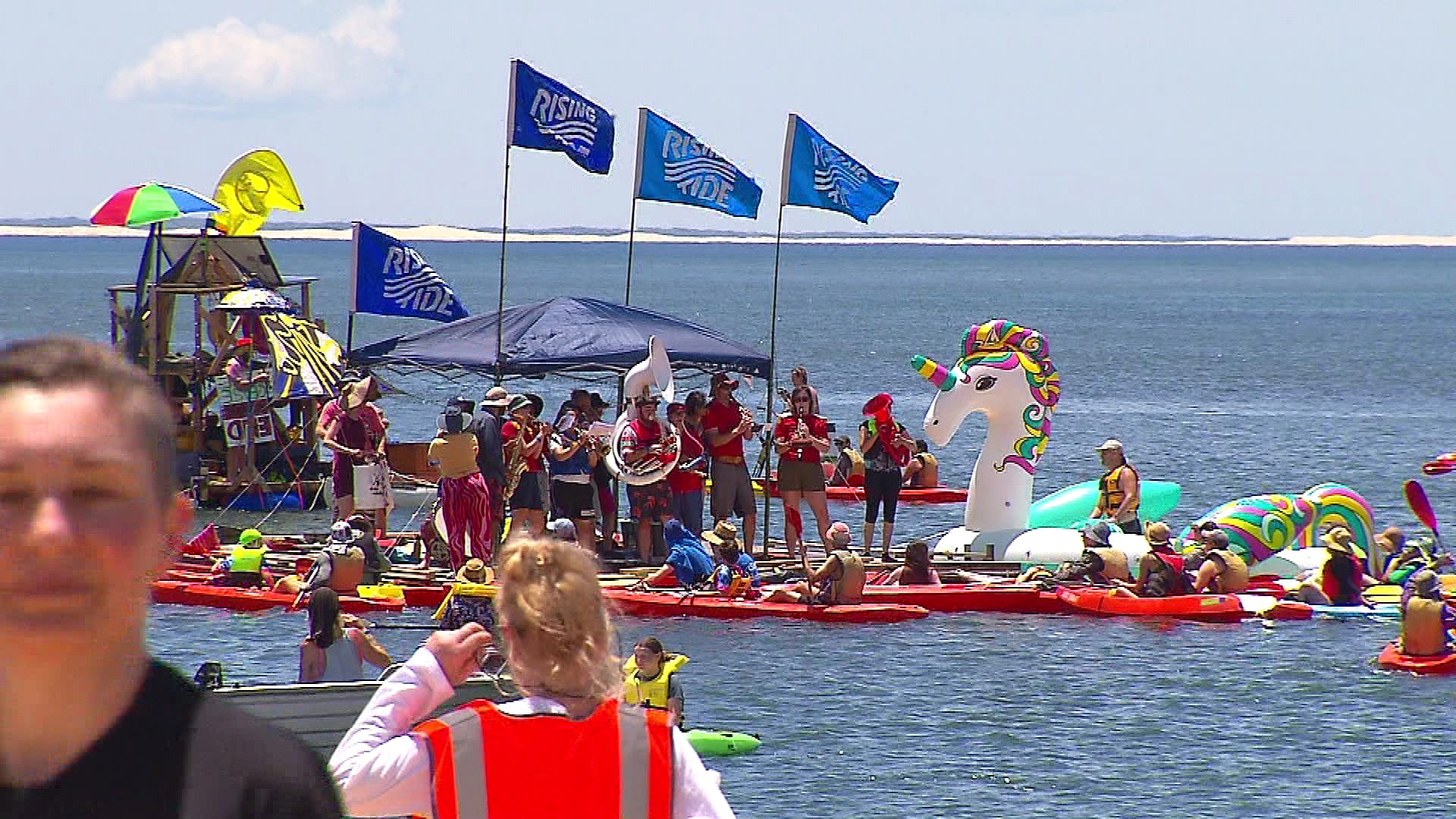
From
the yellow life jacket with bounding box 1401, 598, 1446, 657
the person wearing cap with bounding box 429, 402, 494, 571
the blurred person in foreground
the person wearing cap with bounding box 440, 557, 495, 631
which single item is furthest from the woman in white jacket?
the yellow life jacket with bounding box 1401, 598, 1446, 657

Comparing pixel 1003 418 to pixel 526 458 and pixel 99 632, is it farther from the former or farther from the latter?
pixel 99 632

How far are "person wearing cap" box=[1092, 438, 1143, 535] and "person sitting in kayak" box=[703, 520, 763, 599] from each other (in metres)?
3.57

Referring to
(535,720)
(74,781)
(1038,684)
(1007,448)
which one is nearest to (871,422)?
(1007,448)

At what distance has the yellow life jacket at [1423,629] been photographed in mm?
16656

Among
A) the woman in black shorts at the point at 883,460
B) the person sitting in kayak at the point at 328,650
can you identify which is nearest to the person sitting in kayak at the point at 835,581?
the woman in black shorts at the point at 883,460

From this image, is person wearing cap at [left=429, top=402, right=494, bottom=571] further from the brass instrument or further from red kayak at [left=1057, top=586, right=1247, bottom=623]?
red kayak at [left=1057, top=586, right=1247, bottom=623]

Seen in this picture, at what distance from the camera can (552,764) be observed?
385cm

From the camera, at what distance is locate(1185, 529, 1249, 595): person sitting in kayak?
768 inches

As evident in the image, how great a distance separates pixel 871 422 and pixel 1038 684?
4012 millimetres

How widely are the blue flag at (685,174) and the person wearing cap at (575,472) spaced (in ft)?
11.8

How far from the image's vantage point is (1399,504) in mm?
31812

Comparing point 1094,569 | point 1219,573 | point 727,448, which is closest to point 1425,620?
point 1219,573

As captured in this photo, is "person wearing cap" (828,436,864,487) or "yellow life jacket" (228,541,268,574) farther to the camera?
"person wearing cap" (828,436,864,487)

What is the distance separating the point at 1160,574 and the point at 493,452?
230 inches
